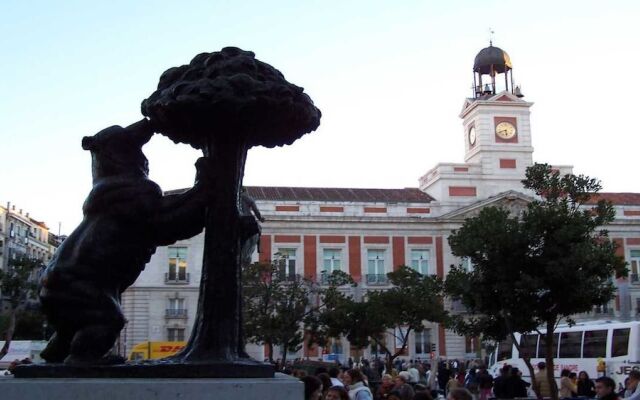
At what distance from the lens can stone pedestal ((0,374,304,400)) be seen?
3373 millimetres

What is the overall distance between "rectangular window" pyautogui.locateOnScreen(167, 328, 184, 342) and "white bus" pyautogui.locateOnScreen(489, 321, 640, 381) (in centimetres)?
2096

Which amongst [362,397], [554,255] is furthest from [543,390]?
[362,397]

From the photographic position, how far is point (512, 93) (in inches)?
1812

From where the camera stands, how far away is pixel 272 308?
1259 inches

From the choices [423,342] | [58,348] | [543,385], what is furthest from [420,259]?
[58,348]

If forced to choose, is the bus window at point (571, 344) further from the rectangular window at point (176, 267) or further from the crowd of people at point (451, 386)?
the rectangular window at point (176, 267)

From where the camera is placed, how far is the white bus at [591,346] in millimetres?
21469

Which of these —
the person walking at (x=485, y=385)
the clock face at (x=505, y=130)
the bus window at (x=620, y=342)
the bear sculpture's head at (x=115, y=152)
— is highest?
the clock face at (x=505, y=130)

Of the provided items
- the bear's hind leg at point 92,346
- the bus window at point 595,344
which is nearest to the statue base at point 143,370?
the bear's hind leg at point 92,346

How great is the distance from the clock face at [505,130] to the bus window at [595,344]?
23.7 metres

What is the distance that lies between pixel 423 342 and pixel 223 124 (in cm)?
3903

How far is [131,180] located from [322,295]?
33.6 m

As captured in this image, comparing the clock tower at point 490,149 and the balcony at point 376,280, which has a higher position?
the clock tower at point 490,149

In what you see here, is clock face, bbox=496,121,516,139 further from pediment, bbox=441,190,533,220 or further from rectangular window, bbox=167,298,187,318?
rectangular window, bbox=167,298,187,318
